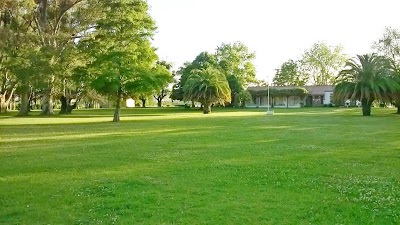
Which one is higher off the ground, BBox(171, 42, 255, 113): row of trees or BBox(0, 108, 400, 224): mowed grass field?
BBox(171, 42, 255, 113): row of trees

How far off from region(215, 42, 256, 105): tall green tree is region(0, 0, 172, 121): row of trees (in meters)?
44.2

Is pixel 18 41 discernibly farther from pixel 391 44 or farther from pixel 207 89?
pixel 391 44

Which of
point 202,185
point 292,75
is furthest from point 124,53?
point 292,75

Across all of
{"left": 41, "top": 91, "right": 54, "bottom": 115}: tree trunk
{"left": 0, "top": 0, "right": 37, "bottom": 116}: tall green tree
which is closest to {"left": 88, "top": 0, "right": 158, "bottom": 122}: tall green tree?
{"left": 0, "top": 0, "right": 37, "bottom": 116}: tall green tree

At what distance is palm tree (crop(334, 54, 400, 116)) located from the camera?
4330cm

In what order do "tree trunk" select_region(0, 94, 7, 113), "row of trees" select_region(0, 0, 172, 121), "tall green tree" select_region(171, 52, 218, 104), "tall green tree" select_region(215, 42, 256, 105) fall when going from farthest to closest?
"tall green tree" select_region(215, 42, 256, 105)
"tall green tree" select_region(171, 52, 218, 104)
"tree trunk" select_region(0, 94, 7, 113)
"row of trees" select_region(0, 0, 172, 121)

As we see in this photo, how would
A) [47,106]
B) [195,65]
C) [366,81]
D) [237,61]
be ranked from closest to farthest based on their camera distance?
1. [366,81]
2. [47,106]
3. [195,65]
4. [237,61]

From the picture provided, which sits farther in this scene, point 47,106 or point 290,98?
point 290,98

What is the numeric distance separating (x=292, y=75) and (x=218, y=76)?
58.9 m

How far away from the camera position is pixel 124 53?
35.6 meters

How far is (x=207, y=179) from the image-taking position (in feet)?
33.4

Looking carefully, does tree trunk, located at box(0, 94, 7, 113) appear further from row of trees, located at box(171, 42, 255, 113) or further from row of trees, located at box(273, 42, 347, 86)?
row of trees, located at box(273, 42, 347, 86)

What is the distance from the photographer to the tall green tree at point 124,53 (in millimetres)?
35250

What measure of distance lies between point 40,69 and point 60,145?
83.6ft
